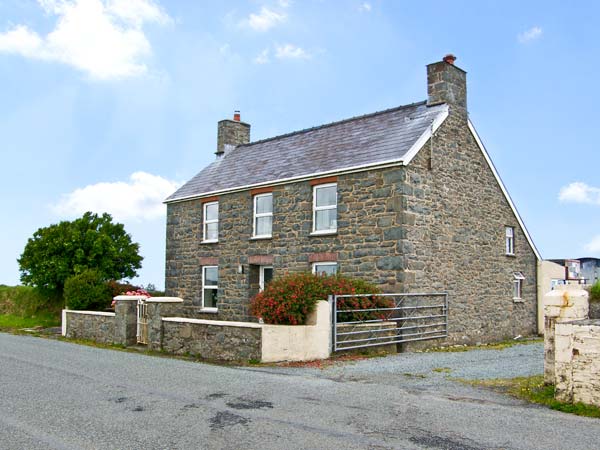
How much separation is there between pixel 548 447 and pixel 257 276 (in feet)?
49.6

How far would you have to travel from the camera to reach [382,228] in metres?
16.8

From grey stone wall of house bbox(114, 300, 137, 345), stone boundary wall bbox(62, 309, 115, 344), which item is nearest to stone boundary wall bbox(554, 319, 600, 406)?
grey stone wall of house bbox(114, 300, 137, 345)

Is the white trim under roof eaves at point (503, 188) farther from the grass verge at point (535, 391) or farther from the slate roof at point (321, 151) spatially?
the grass verge at point (535, 391)

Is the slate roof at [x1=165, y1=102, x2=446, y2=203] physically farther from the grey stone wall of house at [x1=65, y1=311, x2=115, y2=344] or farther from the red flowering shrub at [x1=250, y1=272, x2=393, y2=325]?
the grey stone wall of house at [x1=65, y1=311, x2=115, y2=344]

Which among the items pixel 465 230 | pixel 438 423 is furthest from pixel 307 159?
pixel 438 423

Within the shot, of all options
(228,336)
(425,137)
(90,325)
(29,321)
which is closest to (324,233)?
(425,137)

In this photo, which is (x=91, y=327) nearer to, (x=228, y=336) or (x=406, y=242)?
(x=228, y=336)

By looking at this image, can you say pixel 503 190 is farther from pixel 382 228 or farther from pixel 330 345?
pixel 330 345

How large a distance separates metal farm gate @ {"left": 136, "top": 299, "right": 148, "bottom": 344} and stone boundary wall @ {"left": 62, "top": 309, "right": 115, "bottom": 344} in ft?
3.72

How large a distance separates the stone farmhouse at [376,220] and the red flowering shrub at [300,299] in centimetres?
182

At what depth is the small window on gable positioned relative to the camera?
22.0 metres

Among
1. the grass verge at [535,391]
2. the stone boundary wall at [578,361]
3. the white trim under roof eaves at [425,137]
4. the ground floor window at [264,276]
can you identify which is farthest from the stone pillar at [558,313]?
the ground floor window at [264,276]

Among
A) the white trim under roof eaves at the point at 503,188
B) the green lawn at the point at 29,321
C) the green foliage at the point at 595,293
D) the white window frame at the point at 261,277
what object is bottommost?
the green lawn at the point at 29,321

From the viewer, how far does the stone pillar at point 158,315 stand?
Answer: 15836 mm
